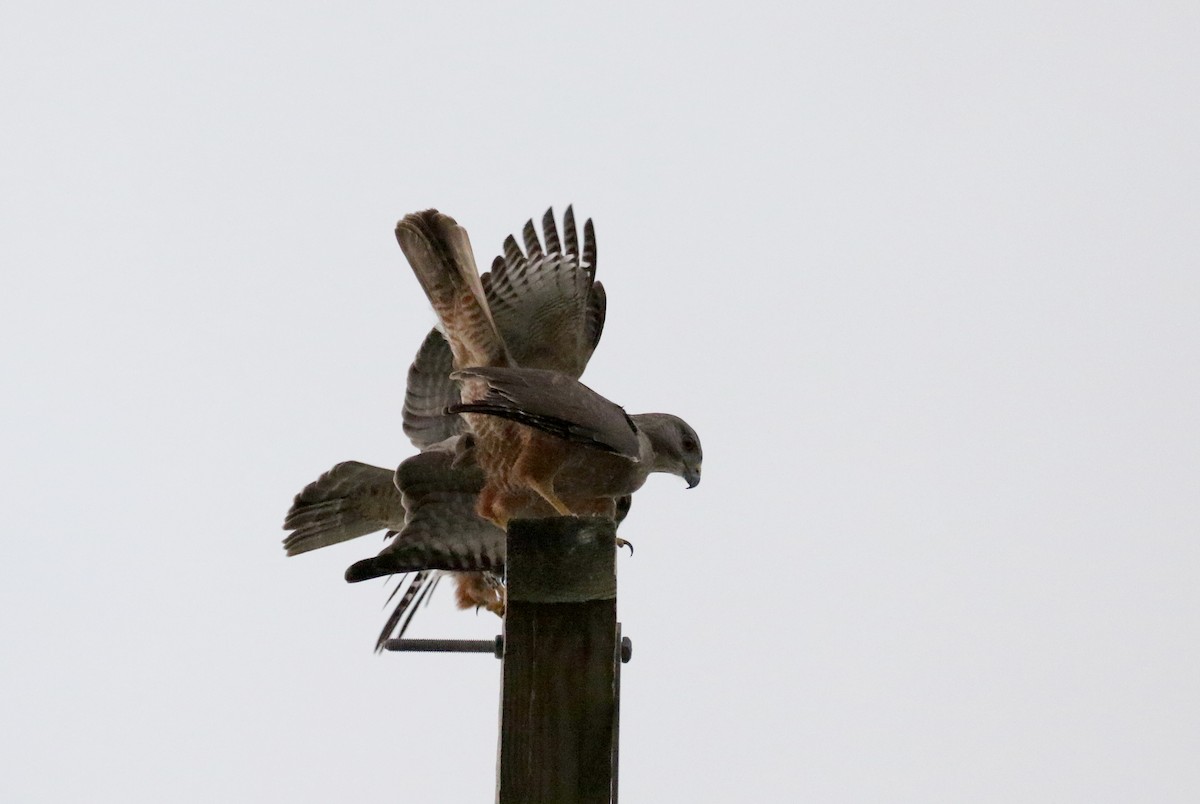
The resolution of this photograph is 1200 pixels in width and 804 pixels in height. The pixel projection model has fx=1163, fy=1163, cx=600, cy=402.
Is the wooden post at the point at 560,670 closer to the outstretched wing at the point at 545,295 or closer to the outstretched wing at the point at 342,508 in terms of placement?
the outstretched wing at the point at 545,295

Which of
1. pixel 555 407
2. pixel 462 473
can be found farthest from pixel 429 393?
pixel 555 407

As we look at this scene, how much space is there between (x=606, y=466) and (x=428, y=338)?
97 cm

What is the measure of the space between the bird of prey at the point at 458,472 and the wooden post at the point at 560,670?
1.24 meters

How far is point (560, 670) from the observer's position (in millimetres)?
1714

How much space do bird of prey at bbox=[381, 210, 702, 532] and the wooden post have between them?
2.96 ft

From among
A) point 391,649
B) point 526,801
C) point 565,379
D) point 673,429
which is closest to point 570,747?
point 526,801

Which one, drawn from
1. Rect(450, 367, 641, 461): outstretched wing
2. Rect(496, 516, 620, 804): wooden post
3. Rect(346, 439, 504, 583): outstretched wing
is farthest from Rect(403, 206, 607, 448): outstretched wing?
Rect(496, 516, 620, 804): wooden post

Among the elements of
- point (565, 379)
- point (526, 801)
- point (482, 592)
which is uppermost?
point (565, 379)

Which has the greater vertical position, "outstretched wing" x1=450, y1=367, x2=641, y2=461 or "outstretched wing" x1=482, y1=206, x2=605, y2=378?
"outstretched wing" x1=482, y1=206, x2=605, y2=378

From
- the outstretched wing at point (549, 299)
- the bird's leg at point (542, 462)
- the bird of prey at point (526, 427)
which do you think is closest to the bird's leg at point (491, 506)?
the bird of prey at point (526, 427)

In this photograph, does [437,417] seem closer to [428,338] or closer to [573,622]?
[428,338]

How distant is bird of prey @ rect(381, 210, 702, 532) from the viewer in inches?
106

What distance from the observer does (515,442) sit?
117 inches

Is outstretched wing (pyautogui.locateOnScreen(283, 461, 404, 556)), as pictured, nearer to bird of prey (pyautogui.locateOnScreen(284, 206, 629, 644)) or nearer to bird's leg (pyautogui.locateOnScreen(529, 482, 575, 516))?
bird of prey (pyautogui.locateOnScreen(284, 206, 629, 644))
